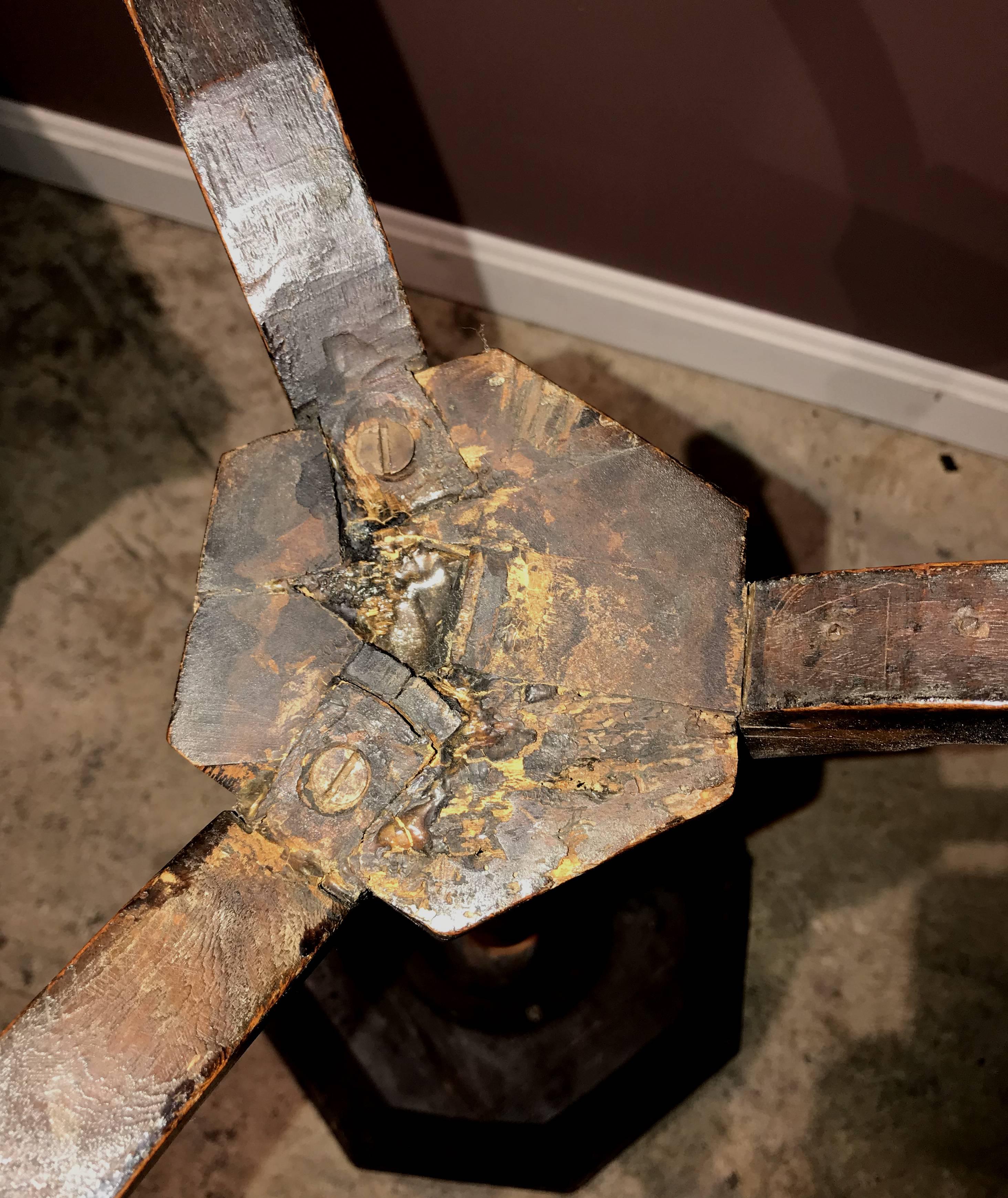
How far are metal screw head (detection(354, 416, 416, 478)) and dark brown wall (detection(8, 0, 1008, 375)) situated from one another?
87cm

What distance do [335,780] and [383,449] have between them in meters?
0.33

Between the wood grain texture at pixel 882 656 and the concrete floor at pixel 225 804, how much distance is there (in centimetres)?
114

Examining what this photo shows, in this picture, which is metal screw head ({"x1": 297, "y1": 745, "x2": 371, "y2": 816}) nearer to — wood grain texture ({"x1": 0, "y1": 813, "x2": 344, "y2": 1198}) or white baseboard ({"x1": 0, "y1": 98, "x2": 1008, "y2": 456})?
wood grain texture ({"x1": 0, "y1": 813, "x2": 344, "y2": 1198})

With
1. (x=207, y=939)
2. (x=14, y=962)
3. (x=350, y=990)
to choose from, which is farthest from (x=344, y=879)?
(x=14, y=962)

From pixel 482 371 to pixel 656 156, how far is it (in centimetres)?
87

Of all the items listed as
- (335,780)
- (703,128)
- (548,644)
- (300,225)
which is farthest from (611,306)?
(335,780)

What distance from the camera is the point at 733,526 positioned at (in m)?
0.91

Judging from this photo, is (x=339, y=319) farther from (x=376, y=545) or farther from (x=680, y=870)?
(x=680, y=870)

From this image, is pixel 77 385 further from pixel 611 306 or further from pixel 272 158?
pixel 272 158

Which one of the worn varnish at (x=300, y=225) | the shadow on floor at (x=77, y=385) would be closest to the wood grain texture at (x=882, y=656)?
the worn varnish at (x=300, y=225)

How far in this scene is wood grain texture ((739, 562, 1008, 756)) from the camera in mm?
726

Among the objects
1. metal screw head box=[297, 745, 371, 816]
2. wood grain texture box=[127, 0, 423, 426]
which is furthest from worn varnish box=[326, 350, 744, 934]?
wood grain texture box=[127, 0, 423, 426]

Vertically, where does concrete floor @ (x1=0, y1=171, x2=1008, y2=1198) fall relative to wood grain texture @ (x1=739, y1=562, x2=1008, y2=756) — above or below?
below

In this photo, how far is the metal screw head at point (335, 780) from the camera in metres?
0.81
